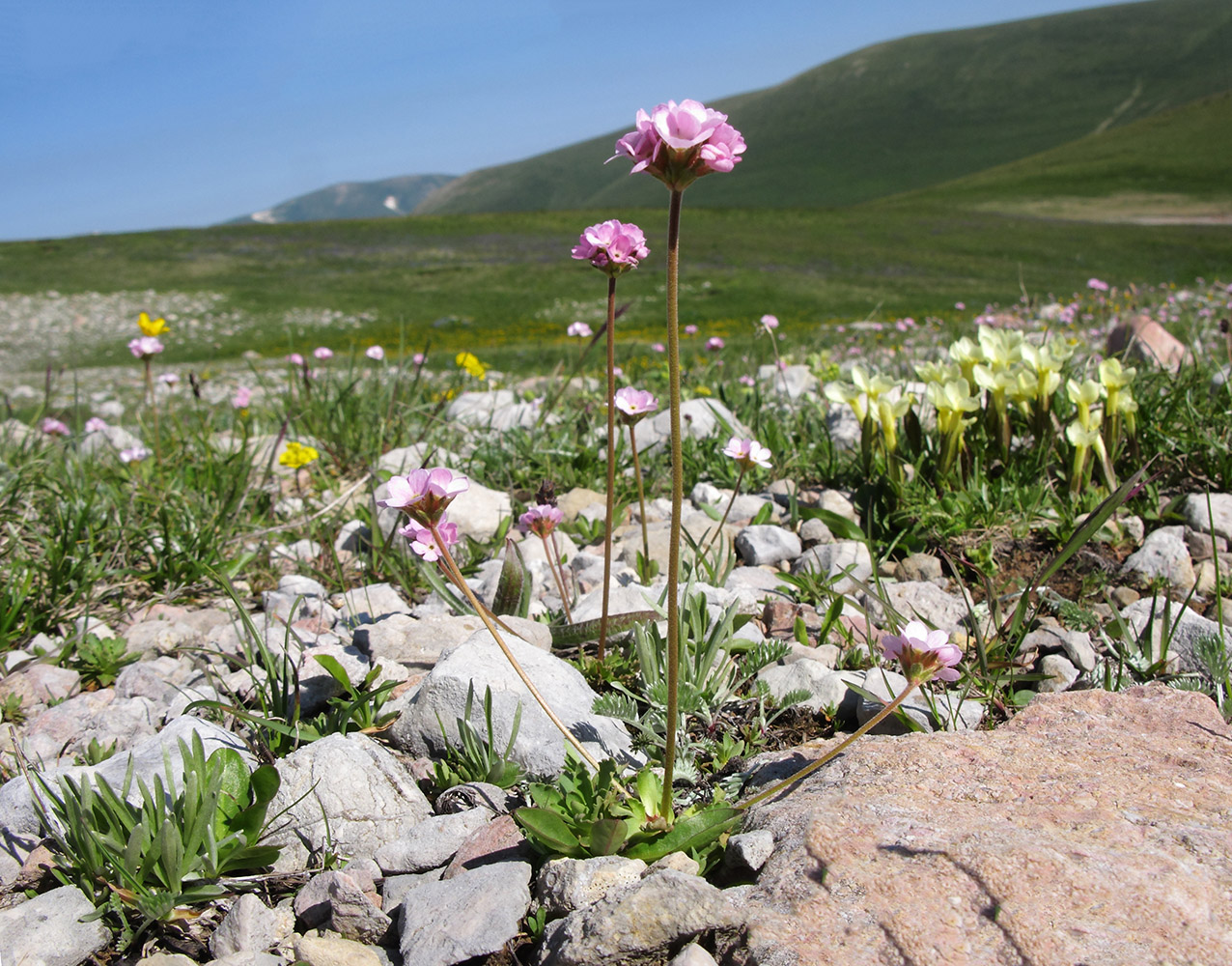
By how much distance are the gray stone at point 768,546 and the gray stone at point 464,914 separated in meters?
1.65

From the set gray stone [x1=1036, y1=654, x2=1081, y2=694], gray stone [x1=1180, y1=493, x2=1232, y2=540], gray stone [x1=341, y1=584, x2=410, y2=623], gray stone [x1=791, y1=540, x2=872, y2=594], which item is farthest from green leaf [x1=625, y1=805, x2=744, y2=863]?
gray stone [x1=1180, y1=493, x2=1232, y2=540]

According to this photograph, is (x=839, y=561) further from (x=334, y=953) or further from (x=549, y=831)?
(x=334, y=953)

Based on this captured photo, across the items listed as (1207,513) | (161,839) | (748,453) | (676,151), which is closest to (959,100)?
(1207,513)

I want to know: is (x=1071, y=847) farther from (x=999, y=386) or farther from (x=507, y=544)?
(x=999, y=386)

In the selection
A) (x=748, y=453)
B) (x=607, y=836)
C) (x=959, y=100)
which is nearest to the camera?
(x=607, y=836)

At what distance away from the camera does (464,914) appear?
139 cm

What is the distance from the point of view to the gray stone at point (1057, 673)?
206 cm

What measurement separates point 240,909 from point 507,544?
47.0 inches

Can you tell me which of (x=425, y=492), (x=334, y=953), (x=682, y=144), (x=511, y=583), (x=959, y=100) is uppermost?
(x=959, y=100)

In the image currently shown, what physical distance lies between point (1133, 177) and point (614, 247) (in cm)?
6377

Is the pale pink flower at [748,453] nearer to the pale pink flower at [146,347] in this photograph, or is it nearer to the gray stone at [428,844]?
the gray stone at [428,844]

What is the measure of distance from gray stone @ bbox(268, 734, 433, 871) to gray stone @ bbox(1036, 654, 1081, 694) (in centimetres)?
156

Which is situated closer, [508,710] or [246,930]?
[246,930]

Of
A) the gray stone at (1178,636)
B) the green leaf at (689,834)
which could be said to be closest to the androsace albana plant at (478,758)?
the green leaf at (689,834)
